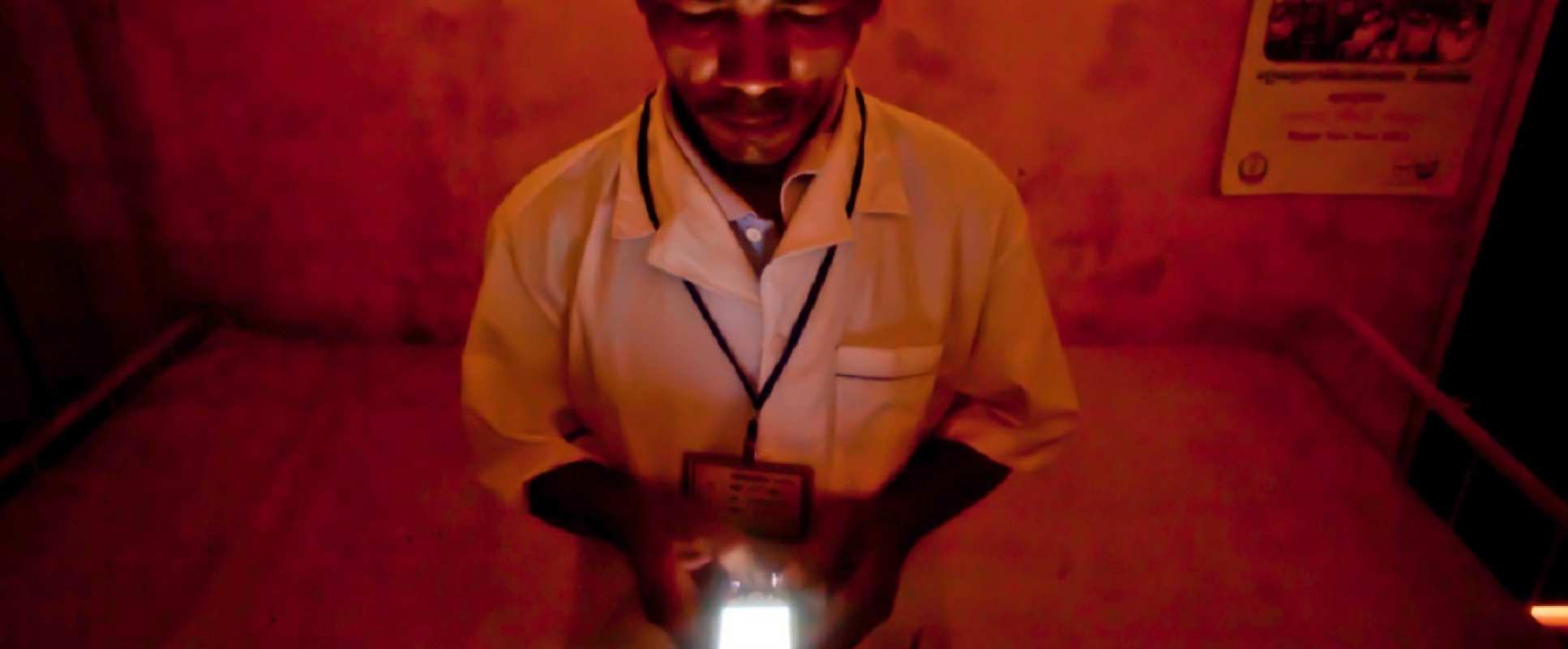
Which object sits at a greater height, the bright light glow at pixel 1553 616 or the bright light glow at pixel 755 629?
the bright light glow at pixel 755 629

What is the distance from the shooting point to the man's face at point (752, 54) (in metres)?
0.66

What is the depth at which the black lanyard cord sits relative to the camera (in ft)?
2.43

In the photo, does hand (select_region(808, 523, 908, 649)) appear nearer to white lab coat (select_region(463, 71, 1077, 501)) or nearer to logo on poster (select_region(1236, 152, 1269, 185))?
white lab coat (select_region(463, 71, 1077, 501))

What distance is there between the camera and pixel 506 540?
146cm

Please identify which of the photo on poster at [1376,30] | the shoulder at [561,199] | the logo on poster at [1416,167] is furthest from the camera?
the logo on poster at [1416,167]

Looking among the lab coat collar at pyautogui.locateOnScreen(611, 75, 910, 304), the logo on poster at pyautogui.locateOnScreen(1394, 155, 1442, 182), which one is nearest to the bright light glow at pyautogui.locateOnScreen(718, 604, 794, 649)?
the lab coat collar at pyautogui.locateOnScreen(611, 75, 910, 304)

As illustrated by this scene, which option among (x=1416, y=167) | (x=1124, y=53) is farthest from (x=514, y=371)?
(x=1416, y=167)

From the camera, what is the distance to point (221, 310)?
1942 mm

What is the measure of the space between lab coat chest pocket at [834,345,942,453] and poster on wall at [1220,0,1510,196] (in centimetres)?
120

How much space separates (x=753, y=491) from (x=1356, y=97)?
57.2 inches

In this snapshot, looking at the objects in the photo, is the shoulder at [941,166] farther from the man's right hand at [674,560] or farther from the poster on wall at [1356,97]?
the poster on wall at [1356,97]

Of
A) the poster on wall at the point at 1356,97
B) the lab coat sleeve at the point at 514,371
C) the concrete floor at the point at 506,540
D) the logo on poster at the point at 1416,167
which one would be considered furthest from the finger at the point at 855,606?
the logo on poster at the point at 1416,167

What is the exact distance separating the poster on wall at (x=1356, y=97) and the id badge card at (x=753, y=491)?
1.31 m

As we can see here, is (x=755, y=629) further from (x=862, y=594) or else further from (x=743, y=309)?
(x=743, y=309)
